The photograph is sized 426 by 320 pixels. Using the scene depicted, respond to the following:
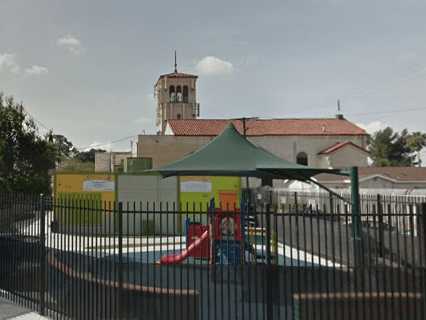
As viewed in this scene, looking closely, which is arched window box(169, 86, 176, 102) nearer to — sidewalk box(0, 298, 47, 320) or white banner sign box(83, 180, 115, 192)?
white banner sign box(83, 180, 115, 192)

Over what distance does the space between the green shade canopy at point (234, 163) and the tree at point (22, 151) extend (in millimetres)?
12599

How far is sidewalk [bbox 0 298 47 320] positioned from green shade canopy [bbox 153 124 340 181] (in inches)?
164

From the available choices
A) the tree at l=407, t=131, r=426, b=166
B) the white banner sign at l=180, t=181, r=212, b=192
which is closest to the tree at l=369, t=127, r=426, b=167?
the tree at l=407, t=131, r=426, b=166

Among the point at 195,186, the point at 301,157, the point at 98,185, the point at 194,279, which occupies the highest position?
the point at 301,157

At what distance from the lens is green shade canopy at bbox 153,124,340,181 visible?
32.2 feet

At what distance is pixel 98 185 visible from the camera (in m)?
22.0

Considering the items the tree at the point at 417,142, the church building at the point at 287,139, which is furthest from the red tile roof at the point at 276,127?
the tree at the point at 417,142

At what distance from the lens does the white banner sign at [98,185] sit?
21859mm

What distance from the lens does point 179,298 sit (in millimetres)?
6184

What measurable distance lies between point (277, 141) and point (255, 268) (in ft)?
186

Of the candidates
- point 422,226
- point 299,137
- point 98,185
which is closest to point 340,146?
point 299,137

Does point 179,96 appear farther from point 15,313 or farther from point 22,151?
point 15,313

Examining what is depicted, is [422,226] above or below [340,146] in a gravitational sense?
below

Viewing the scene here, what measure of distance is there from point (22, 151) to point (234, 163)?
52.1 ft
